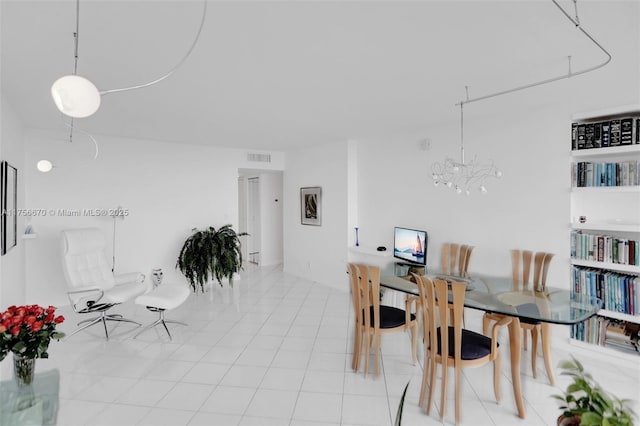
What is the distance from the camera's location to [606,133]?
3.07 metres

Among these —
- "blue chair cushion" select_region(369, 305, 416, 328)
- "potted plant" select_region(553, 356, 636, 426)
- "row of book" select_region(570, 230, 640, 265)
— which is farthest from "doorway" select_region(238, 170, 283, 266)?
"potted plant" select_region(553, 356, 636, 426)

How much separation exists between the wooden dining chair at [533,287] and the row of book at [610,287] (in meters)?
0.30

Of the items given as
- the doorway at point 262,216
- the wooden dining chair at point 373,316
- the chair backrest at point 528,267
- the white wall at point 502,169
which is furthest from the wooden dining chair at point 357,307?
the doorway at point 262,216

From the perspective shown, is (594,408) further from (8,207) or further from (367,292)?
(8,207)

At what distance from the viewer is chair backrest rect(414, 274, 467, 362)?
218 cm

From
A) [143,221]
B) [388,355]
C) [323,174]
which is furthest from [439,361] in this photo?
[143,221]

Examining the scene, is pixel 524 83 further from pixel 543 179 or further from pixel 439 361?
pixel 439 361

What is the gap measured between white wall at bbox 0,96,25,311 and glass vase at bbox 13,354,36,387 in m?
1.64

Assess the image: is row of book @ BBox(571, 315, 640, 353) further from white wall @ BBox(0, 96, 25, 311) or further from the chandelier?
white wall @ BBox(0, 96, 25, 311)

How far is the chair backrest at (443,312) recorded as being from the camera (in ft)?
7.14

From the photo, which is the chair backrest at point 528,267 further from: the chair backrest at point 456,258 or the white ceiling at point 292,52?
the white ceiling at point 292,52

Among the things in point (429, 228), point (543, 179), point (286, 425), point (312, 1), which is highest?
point (312, 1)

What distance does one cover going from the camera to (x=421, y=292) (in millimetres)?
2445

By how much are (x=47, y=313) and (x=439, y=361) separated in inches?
88.5
